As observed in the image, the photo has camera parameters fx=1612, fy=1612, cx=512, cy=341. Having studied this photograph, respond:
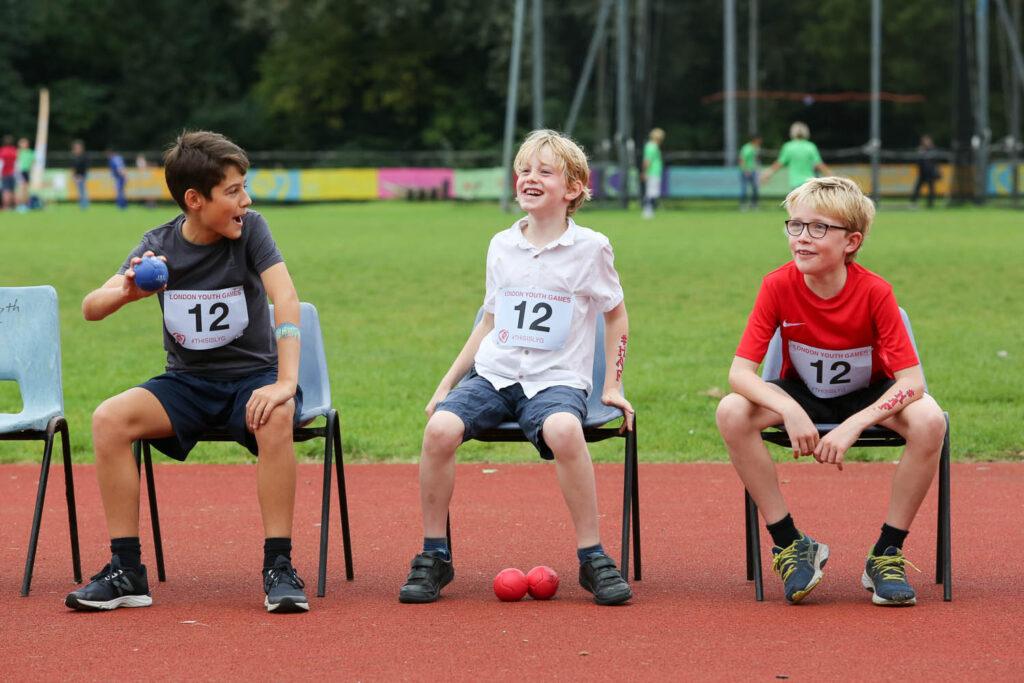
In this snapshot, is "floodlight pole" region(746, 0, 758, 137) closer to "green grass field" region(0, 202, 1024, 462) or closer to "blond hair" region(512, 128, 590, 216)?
"green grass field" region(0, 202, 1024, 462)

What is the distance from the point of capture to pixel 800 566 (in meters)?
5.16

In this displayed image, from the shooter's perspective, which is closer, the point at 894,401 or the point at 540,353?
the point at 894,401

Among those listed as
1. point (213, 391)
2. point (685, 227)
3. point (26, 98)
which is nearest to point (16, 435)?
point (213, 391)

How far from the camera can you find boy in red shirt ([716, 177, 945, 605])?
16.8 feet

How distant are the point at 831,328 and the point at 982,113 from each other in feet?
103

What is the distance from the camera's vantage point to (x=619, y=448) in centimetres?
862

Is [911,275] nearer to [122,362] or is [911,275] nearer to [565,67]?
[122,362]

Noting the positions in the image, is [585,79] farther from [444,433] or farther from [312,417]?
[444,433]

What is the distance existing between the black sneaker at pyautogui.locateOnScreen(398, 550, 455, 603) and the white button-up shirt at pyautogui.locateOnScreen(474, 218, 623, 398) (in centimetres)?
64

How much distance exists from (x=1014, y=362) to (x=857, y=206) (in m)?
6.26

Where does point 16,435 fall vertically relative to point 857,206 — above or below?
below

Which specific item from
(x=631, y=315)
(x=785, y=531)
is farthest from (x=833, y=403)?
(x=631, y=315)

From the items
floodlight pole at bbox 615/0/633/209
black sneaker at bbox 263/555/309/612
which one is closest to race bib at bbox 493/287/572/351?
black sneaker at bbox 263/555/309/612

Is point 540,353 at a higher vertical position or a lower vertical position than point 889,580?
higher
